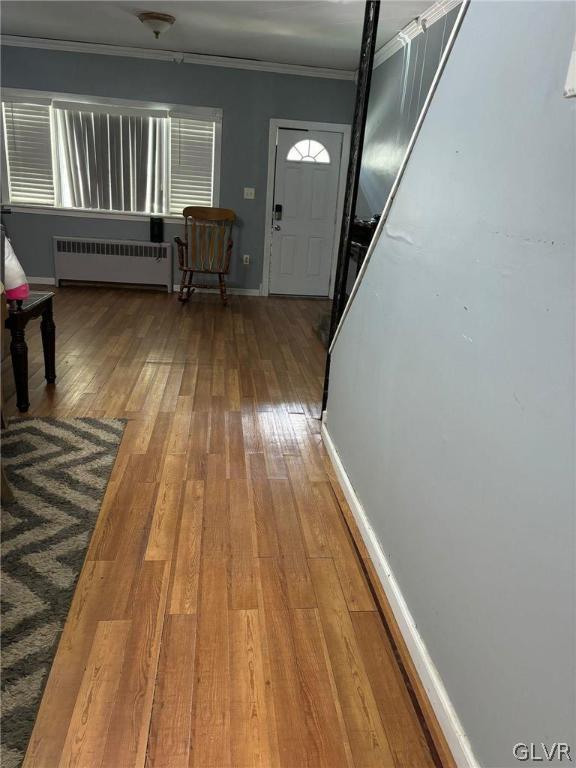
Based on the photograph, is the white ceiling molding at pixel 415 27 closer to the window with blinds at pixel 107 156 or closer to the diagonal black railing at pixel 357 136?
the diagonal black railing at pixel 357 136

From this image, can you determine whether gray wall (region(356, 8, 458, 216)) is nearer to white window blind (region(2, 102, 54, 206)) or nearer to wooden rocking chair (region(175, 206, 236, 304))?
wooden rocking chair (region(175, 206, 236, 304))

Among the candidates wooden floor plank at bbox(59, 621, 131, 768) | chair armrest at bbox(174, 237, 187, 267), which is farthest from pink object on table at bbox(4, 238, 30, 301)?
chair armrest at bbox(174, 237, 187, 267)

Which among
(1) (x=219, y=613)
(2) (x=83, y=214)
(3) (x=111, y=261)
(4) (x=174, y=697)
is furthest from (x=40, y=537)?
(2) (x=83, y=214)

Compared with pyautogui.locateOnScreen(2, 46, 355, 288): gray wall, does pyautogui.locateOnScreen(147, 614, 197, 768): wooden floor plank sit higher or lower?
lower

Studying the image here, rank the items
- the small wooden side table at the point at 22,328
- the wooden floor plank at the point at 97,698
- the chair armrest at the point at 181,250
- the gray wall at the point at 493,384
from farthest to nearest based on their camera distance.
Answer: the chair armrest at the point at 181,250, the small wooden side table at the point at 22,328, the wooden floor plank at the point at 97,698, the gray wall at the point at 493,384

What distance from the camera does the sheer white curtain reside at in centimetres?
628

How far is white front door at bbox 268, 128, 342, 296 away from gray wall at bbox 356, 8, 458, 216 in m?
0.68

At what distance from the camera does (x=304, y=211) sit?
265 inches

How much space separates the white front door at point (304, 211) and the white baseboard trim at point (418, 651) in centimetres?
484

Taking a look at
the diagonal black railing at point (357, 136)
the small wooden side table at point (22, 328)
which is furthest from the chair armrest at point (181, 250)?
the diagonal black railing at point (357, 136)

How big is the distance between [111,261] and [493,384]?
236 inches

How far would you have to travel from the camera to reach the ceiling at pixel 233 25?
426 centimetres

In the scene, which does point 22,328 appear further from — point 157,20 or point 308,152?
point 308,152

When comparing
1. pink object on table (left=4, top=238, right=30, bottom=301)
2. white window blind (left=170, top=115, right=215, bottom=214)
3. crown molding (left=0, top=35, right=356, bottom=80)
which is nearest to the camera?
pink object on table (left=4, top=238, right=30, bottom=301)
